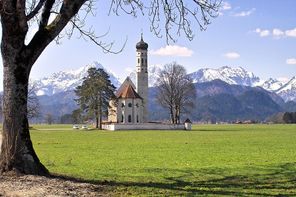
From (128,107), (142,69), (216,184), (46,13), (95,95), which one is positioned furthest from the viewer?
(142,69)

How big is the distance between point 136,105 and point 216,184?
319 feet

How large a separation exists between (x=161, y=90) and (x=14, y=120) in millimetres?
85772

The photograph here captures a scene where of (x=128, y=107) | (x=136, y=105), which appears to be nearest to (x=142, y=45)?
(x=136, y=105)

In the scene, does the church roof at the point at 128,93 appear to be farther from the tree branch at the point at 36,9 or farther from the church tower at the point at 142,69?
the tree branch at the point at 36,9

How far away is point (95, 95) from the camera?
299ft

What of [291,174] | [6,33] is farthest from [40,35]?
[291,174]

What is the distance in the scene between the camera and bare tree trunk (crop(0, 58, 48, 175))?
1119cm

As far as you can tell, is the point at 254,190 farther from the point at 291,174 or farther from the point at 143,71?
the point at 143,71

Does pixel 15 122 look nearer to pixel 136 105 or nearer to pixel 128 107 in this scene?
pixel 128 107

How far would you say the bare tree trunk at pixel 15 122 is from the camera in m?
11.2

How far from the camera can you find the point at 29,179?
10.7 m

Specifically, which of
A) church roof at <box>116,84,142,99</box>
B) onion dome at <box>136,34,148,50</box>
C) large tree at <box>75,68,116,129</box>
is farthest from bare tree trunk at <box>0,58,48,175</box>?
onion dome at <box>136,34,148,50</box>

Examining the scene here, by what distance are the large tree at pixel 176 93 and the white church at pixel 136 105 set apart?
19.1 ft

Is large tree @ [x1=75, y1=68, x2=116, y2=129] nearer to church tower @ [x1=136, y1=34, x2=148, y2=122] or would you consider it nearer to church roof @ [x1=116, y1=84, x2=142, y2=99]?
church roof @ [x1=116, y1=84, x2=142, y2=99]
